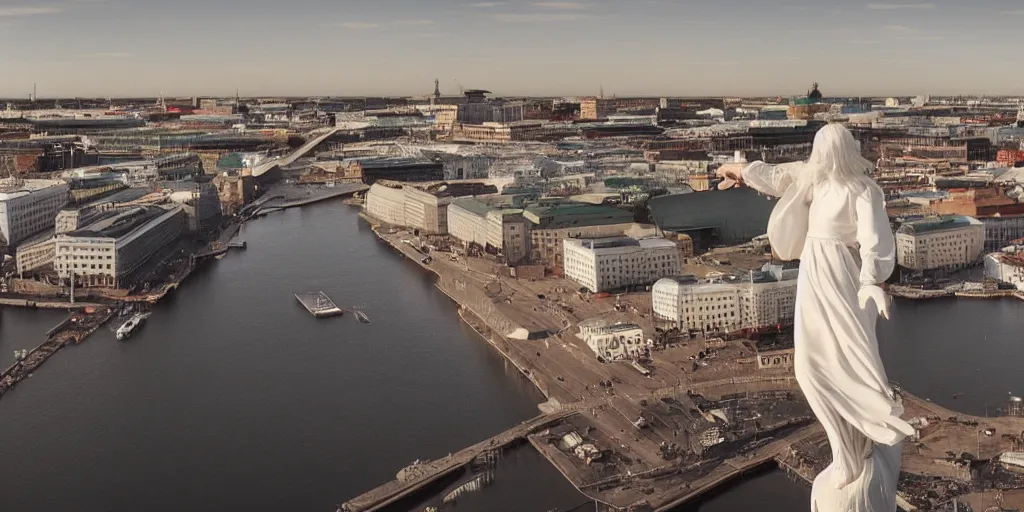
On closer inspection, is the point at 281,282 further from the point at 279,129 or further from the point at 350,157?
the point at 279,129

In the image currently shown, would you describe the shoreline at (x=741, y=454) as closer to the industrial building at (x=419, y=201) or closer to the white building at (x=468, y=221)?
the white building at (x=468, y=221)

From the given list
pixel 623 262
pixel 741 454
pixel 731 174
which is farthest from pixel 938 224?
pixel 731 174

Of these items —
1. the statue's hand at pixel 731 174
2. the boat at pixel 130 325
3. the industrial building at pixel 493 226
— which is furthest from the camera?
the industrial building at pixel 493 226

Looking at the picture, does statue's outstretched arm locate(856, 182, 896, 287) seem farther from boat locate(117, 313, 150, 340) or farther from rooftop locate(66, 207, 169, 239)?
rooftop locate(66, 207, 169, 239)

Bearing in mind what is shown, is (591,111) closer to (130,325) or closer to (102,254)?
(102,254)

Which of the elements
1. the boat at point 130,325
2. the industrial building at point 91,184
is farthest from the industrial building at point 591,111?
the boat at point 130,325
